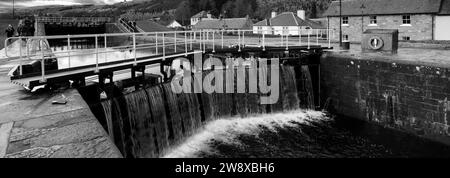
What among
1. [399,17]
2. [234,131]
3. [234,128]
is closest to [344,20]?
[399,17]

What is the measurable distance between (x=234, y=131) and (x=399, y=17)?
24646 mm

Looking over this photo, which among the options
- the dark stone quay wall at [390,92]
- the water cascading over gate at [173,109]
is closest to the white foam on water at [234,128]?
the water cascading over gate at [173,109]

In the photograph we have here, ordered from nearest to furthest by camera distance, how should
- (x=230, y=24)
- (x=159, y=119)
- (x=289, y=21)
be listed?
(x=159, y=119) → (x=289, y=21) → (x=230, y=24)

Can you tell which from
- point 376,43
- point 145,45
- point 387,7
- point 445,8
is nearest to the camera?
point 376,43

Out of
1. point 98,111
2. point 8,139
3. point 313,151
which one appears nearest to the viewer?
point 8,139

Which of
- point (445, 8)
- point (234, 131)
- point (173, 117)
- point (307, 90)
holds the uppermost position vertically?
point (445, 8)

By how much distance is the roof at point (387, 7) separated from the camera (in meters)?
30.2

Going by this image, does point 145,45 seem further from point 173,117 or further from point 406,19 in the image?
point 406,19

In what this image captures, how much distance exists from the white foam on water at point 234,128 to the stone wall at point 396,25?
60.2 ft

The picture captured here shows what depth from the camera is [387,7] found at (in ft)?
108

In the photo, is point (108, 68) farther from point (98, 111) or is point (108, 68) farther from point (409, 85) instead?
point (409, 85)
